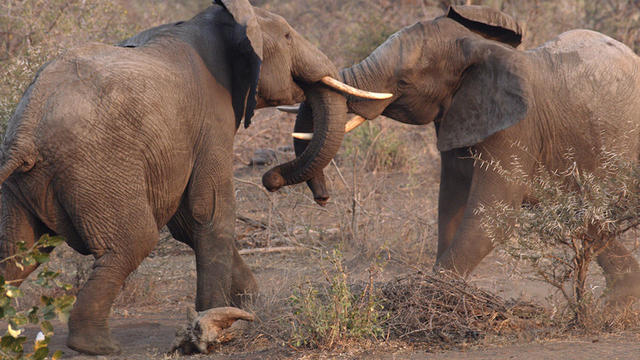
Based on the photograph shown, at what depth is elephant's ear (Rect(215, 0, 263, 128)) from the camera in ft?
17.1

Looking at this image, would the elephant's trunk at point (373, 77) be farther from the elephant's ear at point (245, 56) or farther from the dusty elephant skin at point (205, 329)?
the dusty elephant skin at point (205, 329)

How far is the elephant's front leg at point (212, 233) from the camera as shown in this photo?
5215 mm

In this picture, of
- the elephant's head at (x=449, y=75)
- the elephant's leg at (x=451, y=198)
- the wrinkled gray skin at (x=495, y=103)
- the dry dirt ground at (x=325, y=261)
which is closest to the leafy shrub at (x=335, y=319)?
the dry dirt ground at (x=325, y=261)

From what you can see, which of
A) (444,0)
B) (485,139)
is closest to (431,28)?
(485,139)

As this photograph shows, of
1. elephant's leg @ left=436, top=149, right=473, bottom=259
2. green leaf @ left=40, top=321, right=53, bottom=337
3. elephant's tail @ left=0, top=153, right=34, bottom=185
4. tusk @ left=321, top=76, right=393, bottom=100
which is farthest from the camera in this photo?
elephant's leg @ left=436, top=149, right=473, bottom=259

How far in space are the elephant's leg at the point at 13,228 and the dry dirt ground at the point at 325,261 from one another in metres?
0.66

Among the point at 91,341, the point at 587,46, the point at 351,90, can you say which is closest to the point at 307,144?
the point at 351,90

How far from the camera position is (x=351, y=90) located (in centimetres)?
597

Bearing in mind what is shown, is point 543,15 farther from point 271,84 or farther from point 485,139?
point 271,84

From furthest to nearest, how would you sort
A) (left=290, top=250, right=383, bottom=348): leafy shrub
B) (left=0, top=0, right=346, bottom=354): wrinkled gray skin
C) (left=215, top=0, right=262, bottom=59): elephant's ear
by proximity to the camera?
(left=215, top=0, right=262, bottom=59): elephant's ear
(left=0, top=0, right=346, bottom=354): wrinkled gray skin
(left=290, top=250, right=383, bottom=348): leafy shrub

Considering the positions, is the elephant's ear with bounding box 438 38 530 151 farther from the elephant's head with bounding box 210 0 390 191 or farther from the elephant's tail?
the elephant's tail

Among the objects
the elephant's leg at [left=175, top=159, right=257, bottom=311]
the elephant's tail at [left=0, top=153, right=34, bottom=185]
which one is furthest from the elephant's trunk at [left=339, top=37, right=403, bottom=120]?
the elephant's tail at [left=0, top=153, right=34, bottom=185]

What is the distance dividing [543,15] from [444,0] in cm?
164

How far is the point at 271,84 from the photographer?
566cm
